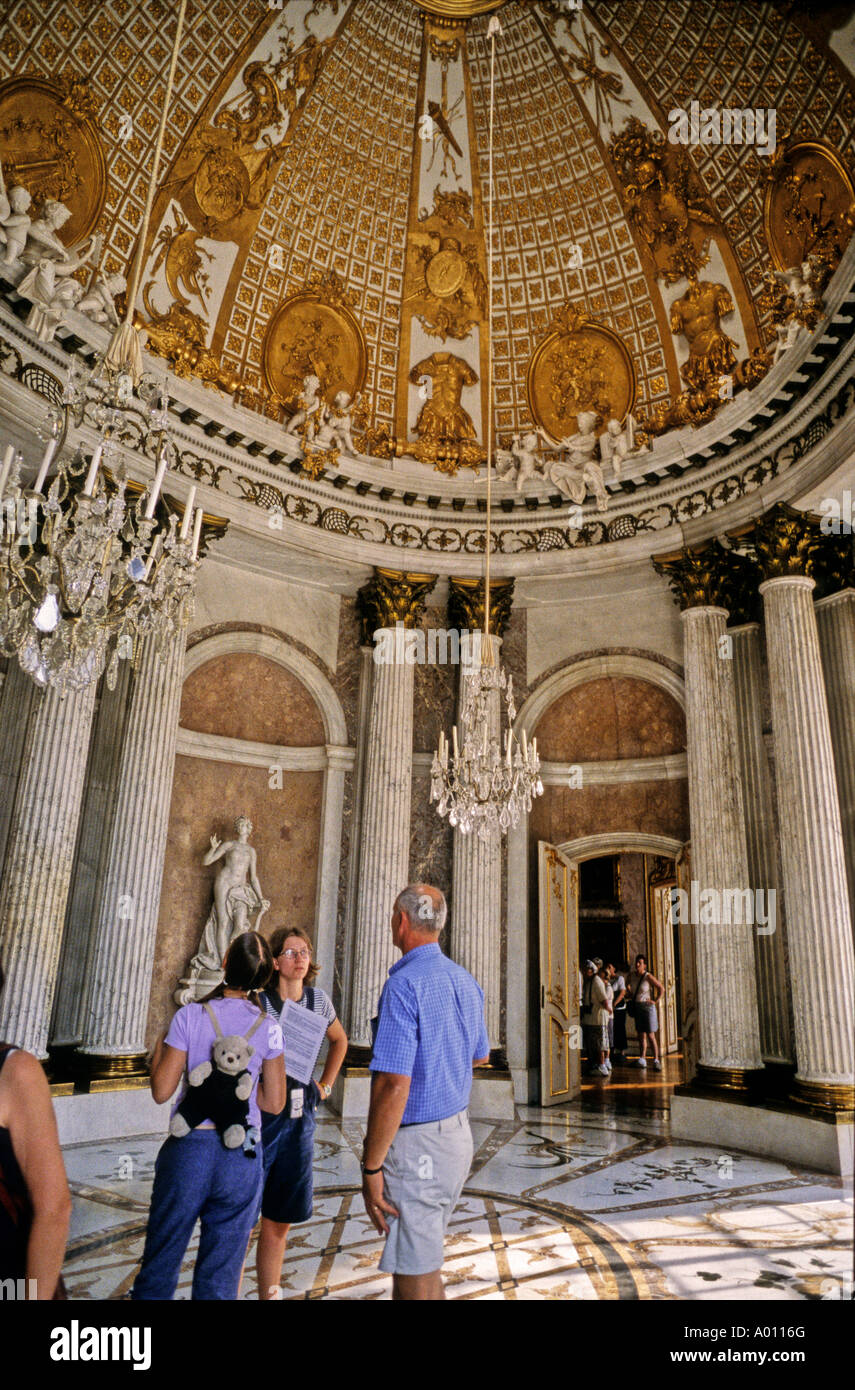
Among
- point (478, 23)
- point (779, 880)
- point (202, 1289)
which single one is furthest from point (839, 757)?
point (478, 23)

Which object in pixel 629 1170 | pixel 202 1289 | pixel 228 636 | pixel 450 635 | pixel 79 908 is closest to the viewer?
pixel 202 1289

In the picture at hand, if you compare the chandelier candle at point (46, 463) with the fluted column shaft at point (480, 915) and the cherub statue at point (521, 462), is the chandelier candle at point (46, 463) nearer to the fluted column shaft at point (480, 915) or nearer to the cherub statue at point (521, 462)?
the fluted column shaft at point (480, 915)

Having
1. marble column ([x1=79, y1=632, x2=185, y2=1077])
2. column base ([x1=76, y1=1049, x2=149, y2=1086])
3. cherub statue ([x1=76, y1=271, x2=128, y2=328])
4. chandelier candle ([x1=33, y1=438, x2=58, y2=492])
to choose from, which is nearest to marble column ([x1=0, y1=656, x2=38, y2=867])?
marble column ([x1=79, y1=632, x2=185, y2=1077])

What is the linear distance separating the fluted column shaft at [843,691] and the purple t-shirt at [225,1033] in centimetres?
754

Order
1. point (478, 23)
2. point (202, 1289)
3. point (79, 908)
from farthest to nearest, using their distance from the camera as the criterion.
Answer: point (478, 23)
point (79, 908)
point (202, 1289)

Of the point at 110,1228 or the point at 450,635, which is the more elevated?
the point at 450,635

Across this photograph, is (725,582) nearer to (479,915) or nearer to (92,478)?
(479,915)

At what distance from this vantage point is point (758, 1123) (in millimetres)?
8484

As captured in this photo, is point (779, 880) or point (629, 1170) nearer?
point (629, 1170)

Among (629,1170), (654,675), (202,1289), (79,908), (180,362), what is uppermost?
(180,362)

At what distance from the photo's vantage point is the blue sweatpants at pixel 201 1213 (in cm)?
294

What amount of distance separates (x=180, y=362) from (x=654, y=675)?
7264 mm

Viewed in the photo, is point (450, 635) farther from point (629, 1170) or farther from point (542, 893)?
point (629, 1170)

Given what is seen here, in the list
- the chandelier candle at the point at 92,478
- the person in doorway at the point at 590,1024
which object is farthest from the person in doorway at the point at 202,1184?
the person in doorway at the point at 590,1024
